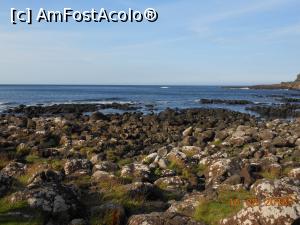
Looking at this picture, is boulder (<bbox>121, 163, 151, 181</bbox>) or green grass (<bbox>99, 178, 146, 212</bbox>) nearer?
green grass (<bbox>99, 178, 146, 212</bbox>)

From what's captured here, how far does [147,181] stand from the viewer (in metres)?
17.9

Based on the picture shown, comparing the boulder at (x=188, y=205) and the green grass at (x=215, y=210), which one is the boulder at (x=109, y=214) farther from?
the green grass at (x=215, y=210)

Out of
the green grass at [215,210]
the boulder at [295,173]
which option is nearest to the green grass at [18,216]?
the green grass at [215,210]

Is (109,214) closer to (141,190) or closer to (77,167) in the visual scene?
(141,190)

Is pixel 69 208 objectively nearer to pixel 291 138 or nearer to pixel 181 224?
pixel 181 224

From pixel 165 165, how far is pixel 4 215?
11.7 m

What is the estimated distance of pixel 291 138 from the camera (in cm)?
3234

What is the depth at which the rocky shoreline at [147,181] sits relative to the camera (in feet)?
35.9

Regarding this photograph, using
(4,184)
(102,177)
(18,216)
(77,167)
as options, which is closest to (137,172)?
(102,177)

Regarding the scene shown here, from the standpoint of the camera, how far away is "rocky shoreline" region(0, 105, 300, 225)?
Result: 1095 cm

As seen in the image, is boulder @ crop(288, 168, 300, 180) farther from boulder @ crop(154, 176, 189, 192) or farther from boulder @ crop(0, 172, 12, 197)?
boulder @ crop(0, 172, 12, 197)

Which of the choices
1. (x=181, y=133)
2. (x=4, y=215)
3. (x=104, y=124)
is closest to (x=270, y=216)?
(x=4, y=215)

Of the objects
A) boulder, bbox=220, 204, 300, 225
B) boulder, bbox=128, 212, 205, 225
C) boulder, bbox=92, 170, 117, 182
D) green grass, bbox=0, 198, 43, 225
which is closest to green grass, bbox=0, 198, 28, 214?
green grass, bbox=0, 198, 43, 225

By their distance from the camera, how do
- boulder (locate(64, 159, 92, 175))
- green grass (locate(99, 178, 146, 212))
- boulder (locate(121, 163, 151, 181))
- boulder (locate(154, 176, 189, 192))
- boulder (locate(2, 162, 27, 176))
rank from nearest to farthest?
1. green grass (locate(99, 178, 146, 212))
2. boulder (locate(154, 176, 189, 192))
3. boulder (locate(121, 163, 151, 181))
4. boulder (locate(2, 162, 27, 176))
5. boulder (locate(64, 159, 92, 175))
